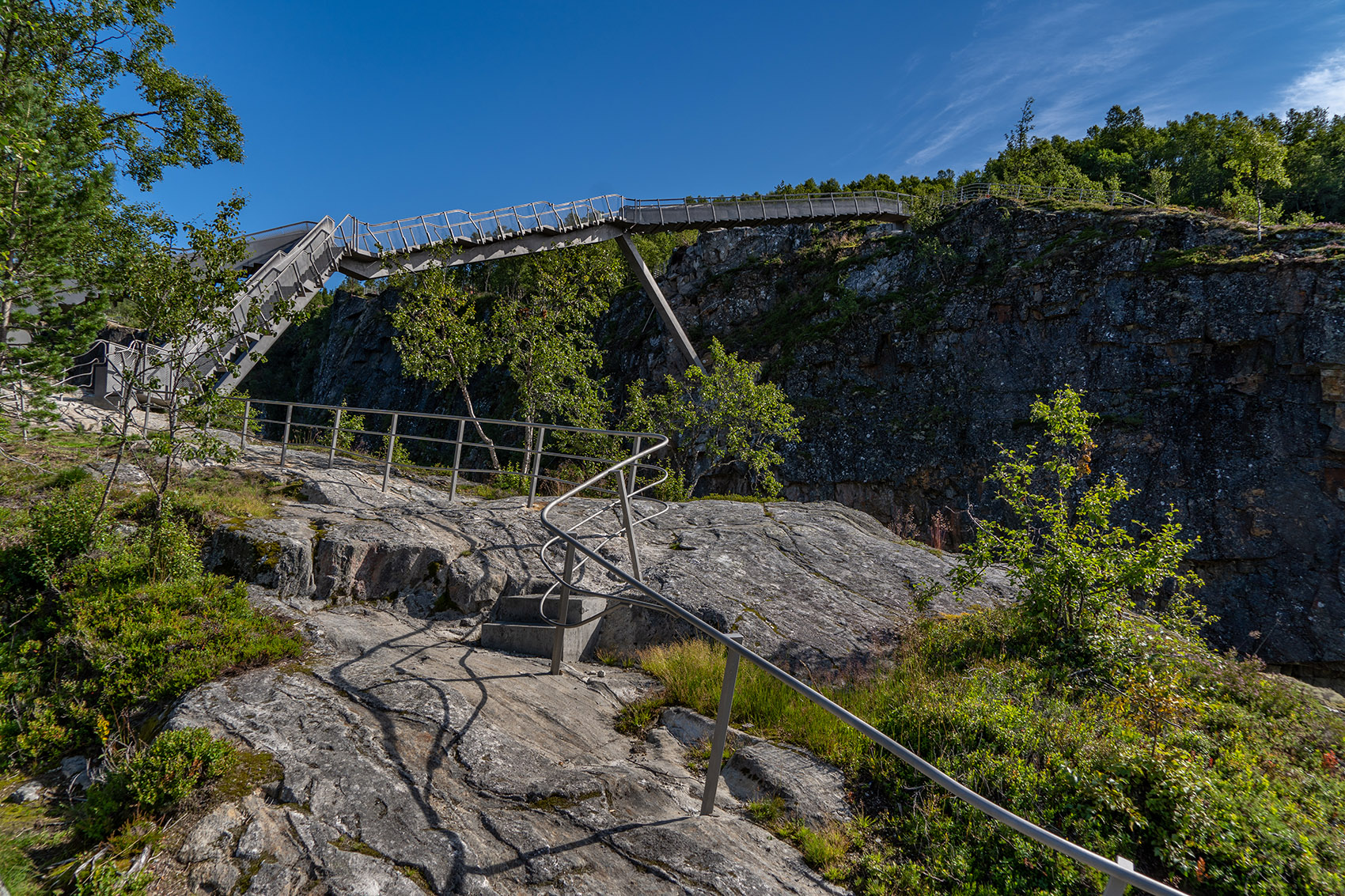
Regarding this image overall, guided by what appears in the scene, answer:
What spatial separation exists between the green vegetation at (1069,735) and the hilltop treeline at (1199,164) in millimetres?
29315

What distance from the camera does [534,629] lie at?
6191 mm

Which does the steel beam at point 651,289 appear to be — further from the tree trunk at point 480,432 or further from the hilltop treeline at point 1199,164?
the hilltop treeline at point 1199,164

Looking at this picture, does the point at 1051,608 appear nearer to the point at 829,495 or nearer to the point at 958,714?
the point at 958,714

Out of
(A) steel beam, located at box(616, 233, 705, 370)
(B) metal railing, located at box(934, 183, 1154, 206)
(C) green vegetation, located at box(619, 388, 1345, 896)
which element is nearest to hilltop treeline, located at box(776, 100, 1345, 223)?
(B) metal railing, located at box(934, 183, 1154, 206)

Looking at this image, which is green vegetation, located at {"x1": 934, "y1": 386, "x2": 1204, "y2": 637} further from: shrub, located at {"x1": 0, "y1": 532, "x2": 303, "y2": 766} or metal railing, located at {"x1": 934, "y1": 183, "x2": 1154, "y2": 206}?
metal railing, located at {"x1": 934, "y1": 183, "x2": 1154, "y2": 206}

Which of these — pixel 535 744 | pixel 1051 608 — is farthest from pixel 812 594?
pixel 535 744

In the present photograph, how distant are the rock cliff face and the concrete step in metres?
11.3

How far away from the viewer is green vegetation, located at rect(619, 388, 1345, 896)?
12.1 feet

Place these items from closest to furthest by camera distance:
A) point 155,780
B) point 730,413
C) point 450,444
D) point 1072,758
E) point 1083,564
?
point 155,780, point 1072,758, point 1083,564, point 450,444, point 730,413

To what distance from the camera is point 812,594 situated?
7.99 m

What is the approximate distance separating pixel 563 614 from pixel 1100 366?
81.8ft

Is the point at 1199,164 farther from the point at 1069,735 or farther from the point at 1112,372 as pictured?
the point at 1069,735

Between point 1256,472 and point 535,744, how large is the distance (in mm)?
25061

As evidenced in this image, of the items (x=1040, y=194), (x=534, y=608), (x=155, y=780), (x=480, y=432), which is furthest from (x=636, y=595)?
(x=1040, y=194)
